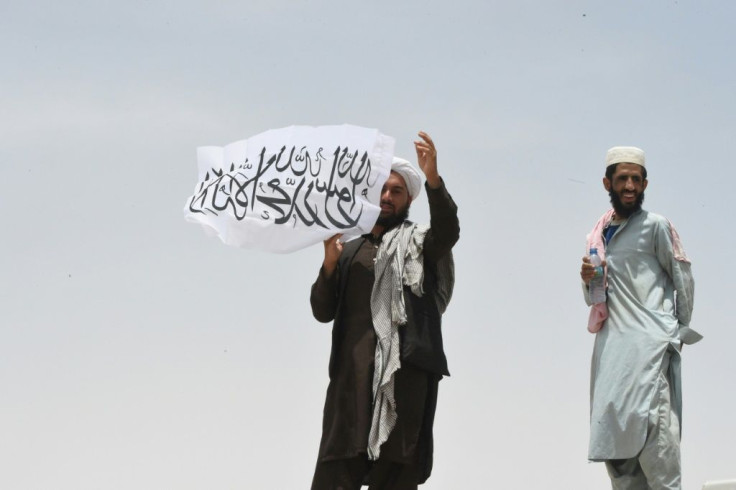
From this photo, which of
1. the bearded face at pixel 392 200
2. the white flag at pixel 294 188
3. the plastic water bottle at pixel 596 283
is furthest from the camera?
the plastic water bottle at pixel 596 283

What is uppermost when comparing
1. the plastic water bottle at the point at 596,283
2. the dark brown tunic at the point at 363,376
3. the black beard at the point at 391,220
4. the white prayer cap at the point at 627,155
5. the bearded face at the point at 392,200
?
the white prayer cap at the point at 627,155

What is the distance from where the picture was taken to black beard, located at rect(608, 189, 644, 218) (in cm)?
677

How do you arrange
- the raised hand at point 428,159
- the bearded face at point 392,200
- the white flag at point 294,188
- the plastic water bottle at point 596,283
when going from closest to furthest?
the raised hand at point 428,159 → the white flag at point 294,188 → the bearded face at point 392,200 → the plastic water bottle at point 596,283

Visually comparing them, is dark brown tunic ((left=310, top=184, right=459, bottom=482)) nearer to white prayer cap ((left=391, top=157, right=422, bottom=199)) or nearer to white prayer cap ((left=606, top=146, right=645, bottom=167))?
white prayer cap ((left=391, top=157, right=422, bottom=199))

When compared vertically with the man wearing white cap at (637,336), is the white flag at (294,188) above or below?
above

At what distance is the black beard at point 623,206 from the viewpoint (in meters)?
6.77

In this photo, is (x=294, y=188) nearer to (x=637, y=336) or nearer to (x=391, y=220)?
(x=391, y=220)

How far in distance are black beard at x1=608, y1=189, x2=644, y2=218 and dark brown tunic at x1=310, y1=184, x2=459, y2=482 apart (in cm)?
104

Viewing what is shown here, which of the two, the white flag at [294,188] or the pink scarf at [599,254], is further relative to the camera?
the pink scarf at [599,254]

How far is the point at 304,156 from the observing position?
661cm

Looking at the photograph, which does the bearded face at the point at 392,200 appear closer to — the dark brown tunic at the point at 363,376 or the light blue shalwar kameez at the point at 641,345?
the dark brown tunic at the point at 363,376

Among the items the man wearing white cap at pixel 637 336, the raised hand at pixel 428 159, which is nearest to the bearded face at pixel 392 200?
the raised hand at pixel 428 159

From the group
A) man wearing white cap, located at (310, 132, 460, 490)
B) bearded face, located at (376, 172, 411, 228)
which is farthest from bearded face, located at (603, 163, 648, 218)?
bearded face, located at (376, 172, 411, 228)

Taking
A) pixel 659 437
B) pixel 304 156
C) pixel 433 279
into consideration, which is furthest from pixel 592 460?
pixel 304 156
